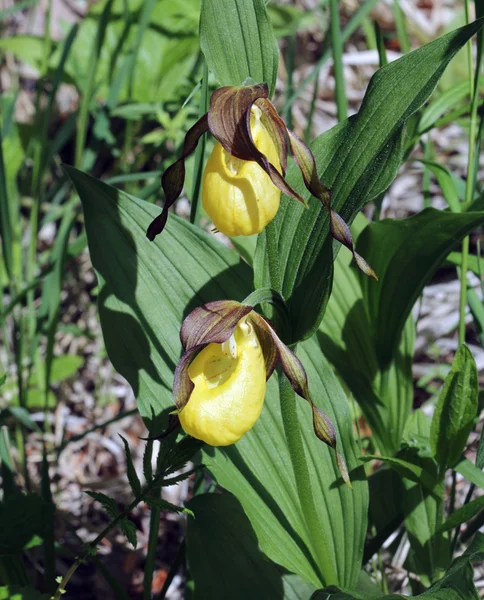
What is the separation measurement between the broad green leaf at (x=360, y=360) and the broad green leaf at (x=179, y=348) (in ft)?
0.73

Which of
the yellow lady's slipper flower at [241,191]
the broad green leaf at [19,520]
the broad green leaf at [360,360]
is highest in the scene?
the yellow lady's slipper flower at [241,191]

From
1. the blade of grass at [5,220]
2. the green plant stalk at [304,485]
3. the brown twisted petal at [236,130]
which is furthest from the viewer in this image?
the blade of grass at [5,220]

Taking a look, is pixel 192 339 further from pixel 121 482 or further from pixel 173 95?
pixel 173 95

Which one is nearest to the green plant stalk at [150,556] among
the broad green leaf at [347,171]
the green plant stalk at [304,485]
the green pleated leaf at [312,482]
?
the green pleated leaf at [312,482]

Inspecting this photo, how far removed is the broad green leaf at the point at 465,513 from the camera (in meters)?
1.21

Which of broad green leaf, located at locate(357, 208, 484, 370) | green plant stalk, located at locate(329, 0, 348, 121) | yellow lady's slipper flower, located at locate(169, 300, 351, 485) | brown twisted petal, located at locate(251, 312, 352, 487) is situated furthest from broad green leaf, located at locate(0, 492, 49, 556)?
green plant stalk, located at locate(329, 0, 348, 121)

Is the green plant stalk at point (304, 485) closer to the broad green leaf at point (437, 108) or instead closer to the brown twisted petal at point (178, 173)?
the brown twisted petal at point (178, 173)

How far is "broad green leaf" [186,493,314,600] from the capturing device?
1344mm

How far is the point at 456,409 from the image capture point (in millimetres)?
1312

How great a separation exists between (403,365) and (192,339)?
0.83m

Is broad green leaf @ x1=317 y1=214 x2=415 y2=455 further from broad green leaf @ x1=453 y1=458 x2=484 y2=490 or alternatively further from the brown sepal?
the brown sepal

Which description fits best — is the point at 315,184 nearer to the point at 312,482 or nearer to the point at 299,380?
the point at 299,380

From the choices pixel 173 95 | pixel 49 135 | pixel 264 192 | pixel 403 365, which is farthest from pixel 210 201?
pixel 49 135

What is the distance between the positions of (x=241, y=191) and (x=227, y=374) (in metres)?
0.31
